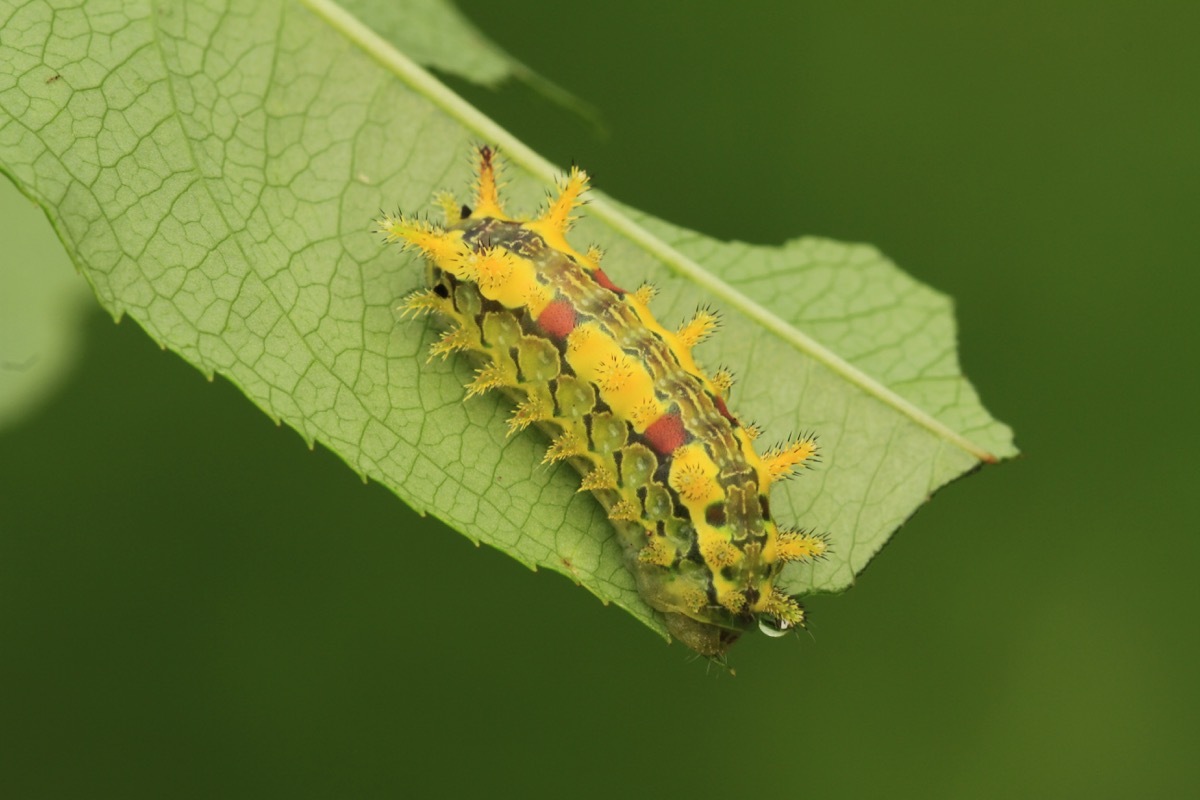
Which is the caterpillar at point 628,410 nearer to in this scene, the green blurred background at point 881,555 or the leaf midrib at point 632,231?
the leaf midrib at point 632,231

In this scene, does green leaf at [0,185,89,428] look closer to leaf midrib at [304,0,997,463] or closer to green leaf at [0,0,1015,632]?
green leaf at [0,0,1015,632]

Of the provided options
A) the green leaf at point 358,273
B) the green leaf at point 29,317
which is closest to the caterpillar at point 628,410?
the green leaf at point 358,273

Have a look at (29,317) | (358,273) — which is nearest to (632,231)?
(358,273)

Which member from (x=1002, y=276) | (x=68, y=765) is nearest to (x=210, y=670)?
(x=68, y=765)

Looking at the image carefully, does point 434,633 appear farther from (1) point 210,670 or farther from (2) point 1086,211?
(2) point 1086,211

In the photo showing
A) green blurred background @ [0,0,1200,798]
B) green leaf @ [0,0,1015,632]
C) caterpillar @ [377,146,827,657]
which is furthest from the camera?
green blurred background @ [0,0,1200,798]

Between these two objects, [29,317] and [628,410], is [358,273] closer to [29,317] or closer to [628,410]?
[628,410]

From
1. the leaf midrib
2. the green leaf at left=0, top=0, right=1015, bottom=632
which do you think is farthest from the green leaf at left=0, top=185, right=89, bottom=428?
the leaf midrib
